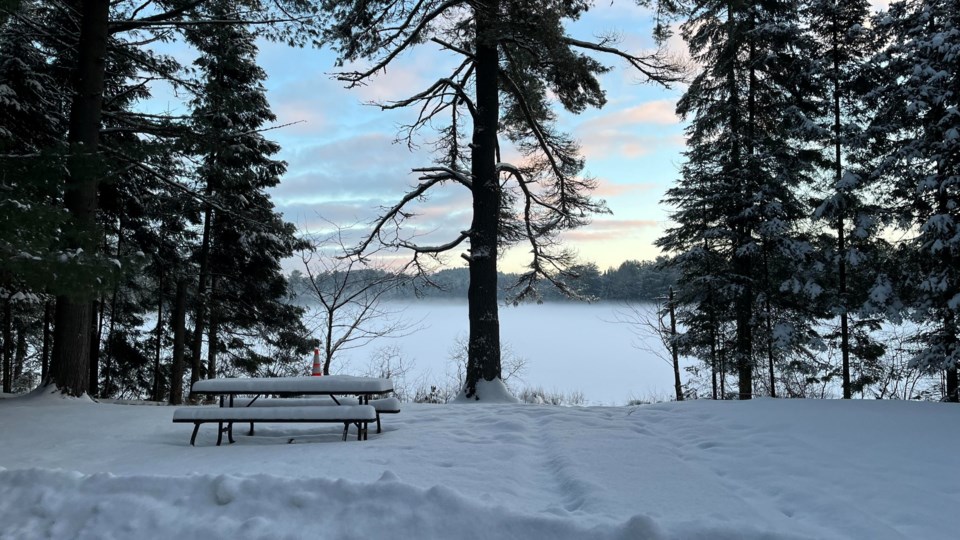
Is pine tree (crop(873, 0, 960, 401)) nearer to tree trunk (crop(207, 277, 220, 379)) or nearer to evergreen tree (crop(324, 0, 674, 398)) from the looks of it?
evergreen tree (crop(324, 0, 674, 398))

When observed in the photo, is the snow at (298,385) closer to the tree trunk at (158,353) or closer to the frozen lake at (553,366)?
the frozen lake at (553,366)

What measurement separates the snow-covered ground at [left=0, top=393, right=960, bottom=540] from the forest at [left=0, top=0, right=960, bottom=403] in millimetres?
2177

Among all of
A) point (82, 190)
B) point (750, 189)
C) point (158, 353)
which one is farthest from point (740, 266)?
point (158, 353)

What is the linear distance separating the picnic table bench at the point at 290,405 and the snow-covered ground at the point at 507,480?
0.28 metres

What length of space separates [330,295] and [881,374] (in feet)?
48.1

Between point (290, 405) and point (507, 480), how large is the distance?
3.31m

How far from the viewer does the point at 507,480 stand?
14.5 ft

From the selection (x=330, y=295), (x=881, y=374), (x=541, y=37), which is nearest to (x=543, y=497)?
(x=541, y=37)

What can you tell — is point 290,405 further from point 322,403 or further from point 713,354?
point 713,354

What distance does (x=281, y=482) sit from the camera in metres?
4.02

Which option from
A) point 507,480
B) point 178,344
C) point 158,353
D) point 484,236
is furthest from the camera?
point 158,353

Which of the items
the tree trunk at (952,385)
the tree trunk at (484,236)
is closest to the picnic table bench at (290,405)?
the tree trunk at (484,236)

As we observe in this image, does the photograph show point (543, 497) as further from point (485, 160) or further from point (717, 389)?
point (717, 389)

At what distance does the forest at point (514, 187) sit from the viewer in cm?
841
